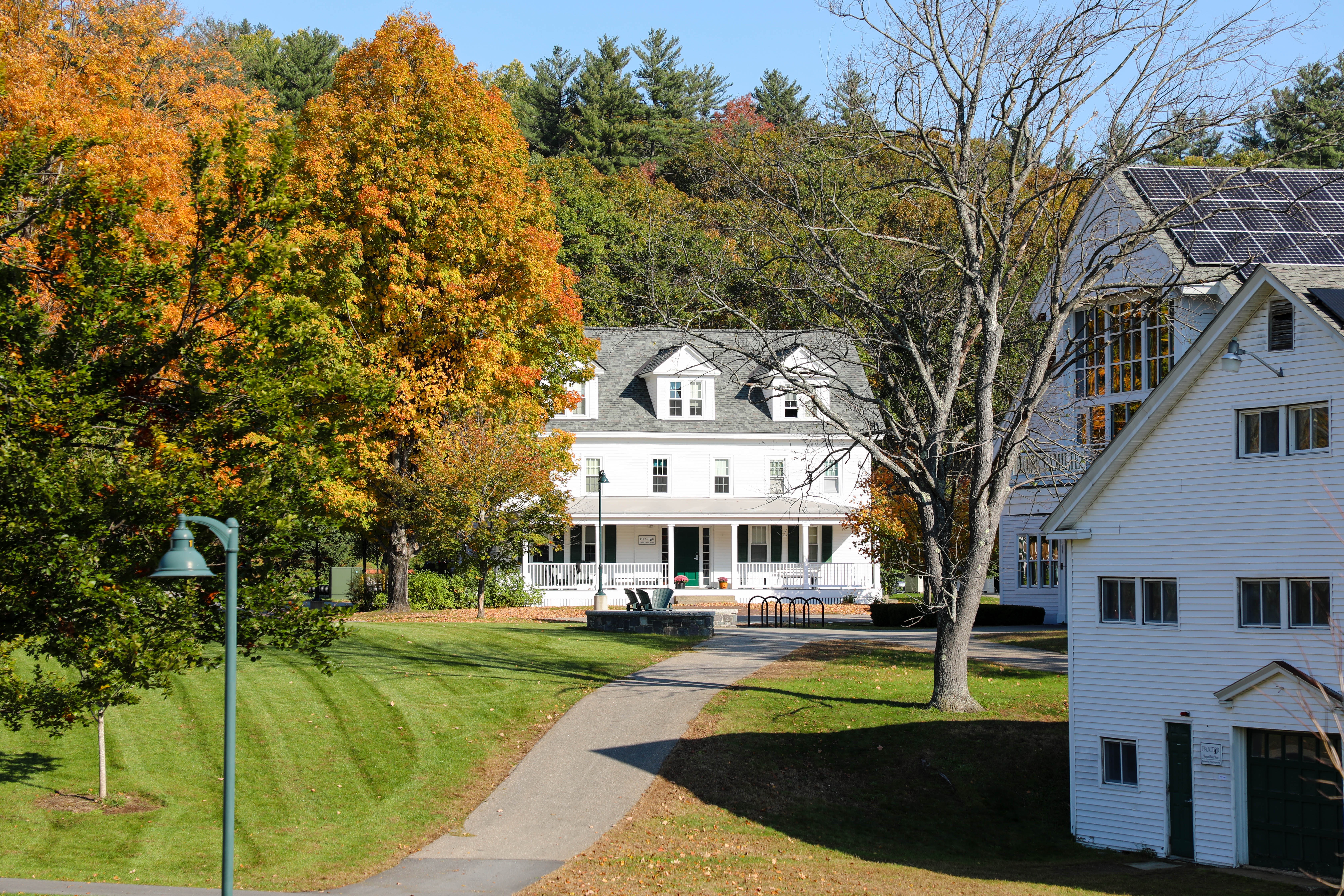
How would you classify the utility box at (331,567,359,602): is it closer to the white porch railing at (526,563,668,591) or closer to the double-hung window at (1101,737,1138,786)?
the white porch railing at (526,563,668,591)

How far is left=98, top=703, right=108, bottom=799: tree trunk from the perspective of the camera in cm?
1585

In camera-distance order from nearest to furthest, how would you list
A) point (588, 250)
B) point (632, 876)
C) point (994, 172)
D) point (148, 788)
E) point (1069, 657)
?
point (632, 876) → point (148, 788) → point (1069, 657) → point (994, 172) → point (588, 250)

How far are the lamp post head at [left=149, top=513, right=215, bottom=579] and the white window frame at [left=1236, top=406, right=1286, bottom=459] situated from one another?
1511cm

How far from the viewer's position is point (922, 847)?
58.5 ft

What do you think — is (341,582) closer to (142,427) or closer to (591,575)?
(591,575)

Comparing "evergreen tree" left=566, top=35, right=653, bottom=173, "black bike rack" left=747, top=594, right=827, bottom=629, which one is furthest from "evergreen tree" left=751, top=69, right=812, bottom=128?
"black bike rack" left=747, top=594, right=827, bottom=629

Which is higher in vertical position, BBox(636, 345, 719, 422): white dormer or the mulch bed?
BBox(636, 345, 719, 422): white dormer

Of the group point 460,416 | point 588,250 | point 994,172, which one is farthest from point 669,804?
point 588,250

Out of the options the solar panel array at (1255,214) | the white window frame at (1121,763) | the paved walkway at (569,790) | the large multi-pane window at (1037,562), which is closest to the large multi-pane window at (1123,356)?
the solar panel array at (1255,214)

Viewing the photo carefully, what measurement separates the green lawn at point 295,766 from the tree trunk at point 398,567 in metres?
Result: 10.4

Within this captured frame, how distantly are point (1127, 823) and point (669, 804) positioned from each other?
7.50m

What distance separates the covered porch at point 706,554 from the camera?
1718 inches

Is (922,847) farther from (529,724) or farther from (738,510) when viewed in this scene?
(738,510)

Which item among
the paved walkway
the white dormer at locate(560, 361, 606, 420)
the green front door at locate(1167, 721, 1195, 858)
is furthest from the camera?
the white dormer at locate(560, 361, 606, 420)
